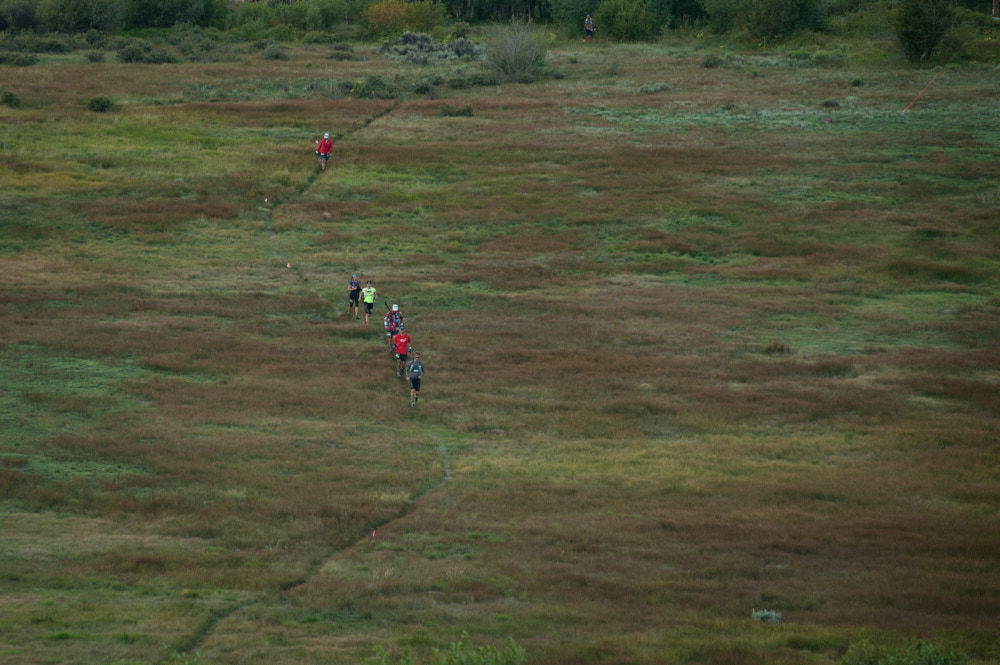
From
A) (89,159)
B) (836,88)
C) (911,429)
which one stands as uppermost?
(836,88)

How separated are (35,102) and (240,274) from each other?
126ft

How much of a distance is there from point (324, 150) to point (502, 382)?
114 feet

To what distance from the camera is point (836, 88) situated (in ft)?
275

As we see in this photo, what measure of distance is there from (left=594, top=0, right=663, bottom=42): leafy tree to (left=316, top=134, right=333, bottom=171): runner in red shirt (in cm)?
6315

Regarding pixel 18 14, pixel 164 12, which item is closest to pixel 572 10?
pixel 164 12

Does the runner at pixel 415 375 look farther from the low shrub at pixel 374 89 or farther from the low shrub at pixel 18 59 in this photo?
the low shrub at pixel 18 59

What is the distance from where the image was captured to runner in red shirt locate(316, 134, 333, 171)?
6341cm

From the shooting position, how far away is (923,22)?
86.2 m

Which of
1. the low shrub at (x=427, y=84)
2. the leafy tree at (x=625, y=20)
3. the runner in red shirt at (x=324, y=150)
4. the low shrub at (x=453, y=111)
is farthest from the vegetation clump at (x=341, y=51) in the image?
the runner in red shirt at (x=324, y=150)

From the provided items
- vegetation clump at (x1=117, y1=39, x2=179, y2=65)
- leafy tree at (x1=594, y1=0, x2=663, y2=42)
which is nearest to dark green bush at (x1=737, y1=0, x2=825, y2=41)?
leafy tree at (x1=594, y1=0, x2=663, y2=42)

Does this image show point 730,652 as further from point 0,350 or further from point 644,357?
point 0,350

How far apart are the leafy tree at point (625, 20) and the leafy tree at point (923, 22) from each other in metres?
35.6

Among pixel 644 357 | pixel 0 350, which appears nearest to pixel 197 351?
pixel 0 350

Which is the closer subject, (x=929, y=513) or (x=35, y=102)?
(x=929, y=513)
